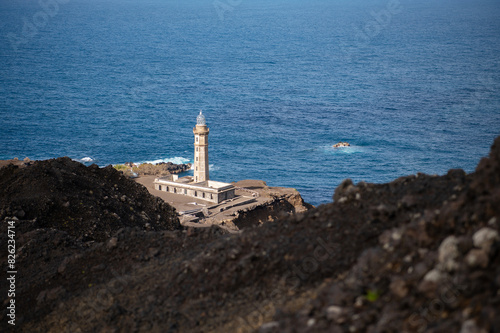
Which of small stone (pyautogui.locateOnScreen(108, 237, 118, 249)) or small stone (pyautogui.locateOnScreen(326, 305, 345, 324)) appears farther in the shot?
small stone (pyautogui.locateOnScreen(108, 237, 118, 249))

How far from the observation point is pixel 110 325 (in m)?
14.0

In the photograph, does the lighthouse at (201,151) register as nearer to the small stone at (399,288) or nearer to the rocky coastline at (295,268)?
the rocky coastline at (295,268)

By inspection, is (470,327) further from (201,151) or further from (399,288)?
(201,151)

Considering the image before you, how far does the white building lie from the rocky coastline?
36.9 m

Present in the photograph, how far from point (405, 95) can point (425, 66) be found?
161ft

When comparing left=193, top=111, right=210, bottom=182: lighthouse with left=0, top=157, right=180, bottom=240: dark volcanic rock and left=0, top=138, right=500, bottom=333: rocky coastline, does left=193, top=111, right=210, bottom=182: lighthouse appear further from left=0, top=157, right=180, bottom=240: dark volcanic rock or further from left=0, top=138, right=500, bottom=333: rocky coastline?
left=0, top=138, right=500, bottom=333: rocky coastline

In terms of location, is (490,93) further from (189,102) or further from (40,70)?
(40,70)

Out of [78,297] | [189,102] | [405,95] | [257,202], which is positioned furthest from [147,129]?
[78,297]

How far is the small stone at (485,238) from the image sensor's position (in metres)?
9.08

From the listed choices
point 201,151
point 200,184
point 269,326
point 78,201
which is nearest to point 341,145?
point 201,151

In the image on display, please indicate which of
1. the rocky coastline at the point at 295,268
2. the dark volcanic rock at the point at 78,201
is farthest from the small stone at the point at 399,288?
the dark volcanic rock at the point at 78,201

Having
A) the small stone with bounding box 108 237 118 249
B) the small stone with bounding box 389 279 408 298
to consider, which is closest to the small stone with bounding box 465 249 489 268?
the small stone with bounding box 389 279 408 298

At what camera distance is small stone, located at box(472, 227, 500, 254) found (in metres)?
9.08

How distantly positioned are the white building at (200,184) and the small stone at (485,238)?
5120 cm
